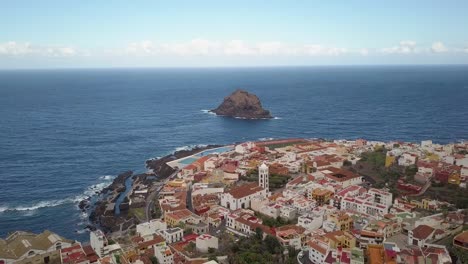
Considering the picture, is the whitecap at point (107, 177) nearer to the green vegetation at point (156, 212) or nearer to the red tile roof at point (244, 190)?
the green vegetation at point (156, 212)

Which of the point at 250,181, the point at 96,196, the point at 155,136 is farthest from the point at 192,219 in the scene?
the point at 155,136

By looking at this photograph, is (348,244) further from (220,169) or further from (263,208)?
(220,169)

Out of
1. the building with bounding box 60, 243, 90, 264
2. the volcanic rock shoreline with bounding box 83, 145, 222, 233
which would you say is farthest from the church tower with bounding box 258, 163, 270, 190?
the building with bounding box 60, 243, 90, 264

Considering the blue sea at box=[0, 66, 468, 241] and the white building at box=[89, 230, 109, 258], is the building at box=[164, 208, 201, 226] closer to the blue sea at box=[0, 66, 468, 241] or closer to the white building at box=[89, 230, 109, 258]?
the white building at box=[89, 230, 109, 258]

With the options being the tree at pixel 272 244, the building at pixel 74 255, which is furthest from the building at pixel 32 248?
the tree at pixel 272 244

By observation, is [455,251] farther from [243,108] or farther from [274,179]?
[243,108]

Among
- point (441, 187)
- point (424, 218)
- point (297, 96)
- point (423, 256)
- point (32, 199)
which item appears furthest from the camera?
point (297, 96)
